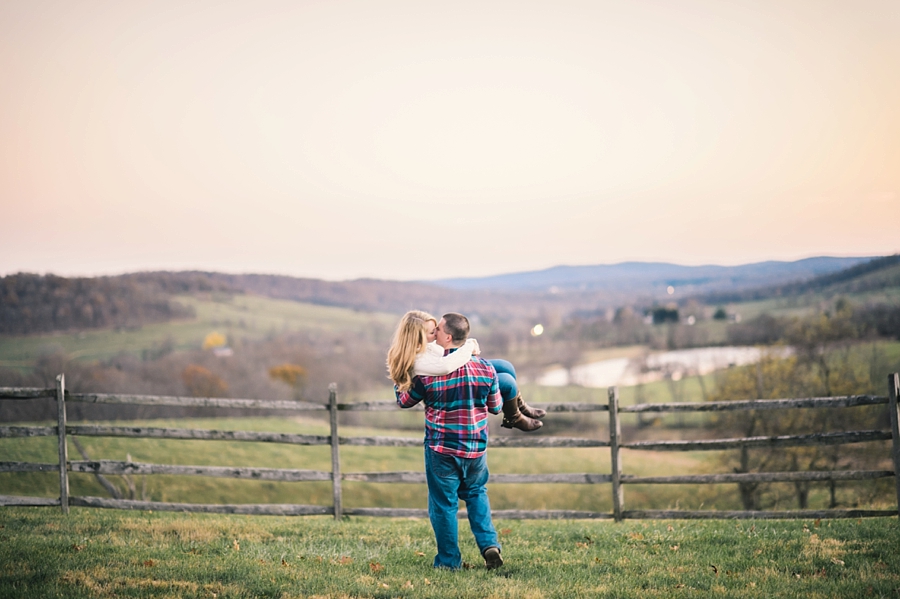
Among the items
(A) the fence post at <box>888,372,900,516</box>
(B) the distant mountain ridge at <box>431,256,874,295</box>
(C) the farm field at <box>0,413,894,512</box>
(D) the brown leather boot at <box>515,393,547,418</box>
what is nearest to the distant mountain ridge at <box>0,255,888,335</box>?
(B) the distant mountain ridge at <box>431,256,874,295</box>

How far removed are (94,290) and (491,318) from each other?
7218 centimetres

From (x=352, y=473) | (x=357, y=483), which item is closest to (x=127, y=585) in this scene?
(x=352, y=473)

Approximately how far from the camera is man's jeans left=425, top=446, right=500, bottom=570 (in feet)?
18.2

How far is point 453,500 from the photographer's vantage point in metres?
5.64

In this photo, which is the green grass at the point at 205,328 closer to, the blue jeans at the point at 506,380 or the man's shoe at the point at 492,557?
the blue jeans at the point at 506,380

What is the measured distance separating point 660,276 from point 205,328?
3211 inches

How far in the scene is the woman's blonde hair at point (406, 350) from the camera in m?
5.39

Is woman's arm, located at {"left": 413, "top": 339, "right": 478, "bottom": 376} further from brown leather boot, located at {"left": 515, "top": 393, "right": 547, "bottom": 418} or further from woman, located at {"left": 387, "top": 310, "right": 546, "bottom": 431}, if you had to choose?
brown leather boot, located at {"left": 515, "top": 393, "right": 547, "bottom": 418}

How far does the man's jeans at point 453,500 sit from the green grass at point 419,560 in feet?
0.69

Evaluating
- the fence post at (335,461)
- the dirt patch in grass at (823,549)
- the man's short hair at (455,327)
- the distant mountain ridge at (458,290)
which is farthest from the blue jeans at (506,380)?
the distant mountain ridge at (458,290)

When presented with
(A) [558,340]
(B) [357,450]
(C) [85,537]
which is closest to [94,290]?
(B) [357,450]

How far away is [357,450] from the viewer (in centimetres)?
3625

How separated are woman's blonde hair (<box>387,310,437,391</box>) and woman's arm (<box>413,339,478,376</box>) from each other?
5 cm

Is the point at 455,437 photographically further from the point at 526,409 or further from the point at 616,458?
the point at 616,458
